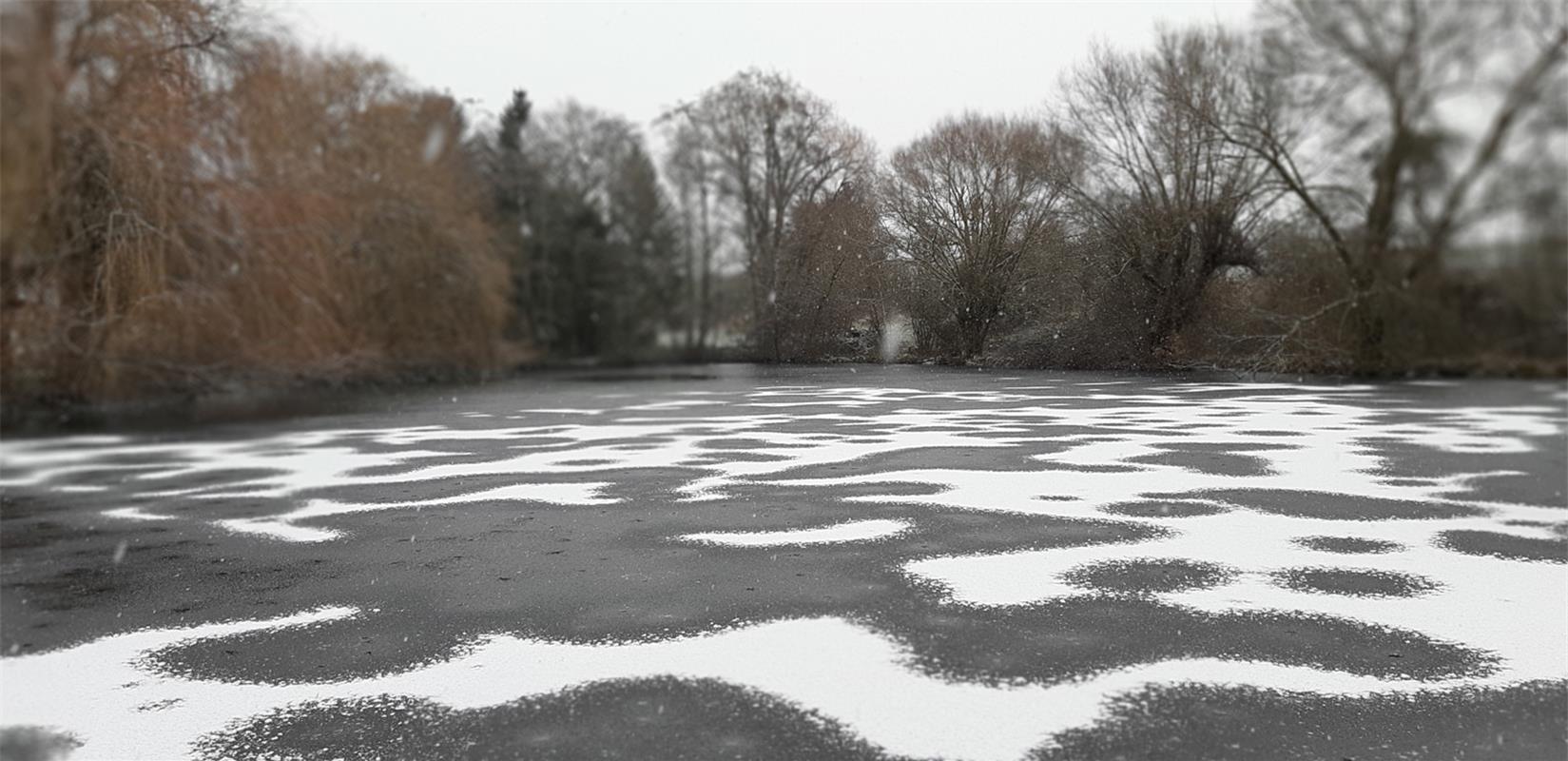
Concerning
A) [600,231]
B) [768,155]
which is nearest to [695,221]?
[768,155]

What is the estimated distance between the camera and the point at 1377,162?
10.3ft

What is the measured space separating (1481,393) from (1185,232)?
1.65 metres

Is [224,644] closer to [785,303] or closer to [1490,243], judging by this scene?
[785,303]

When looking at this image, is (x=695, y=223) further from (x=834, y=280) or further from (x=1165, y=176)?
(x=1165, y=176)

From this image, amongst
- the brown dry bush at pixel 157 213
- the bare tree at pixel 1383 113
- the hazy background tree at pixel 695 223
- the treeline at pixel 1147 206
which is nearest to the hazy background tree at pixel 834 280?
the treeline at pixel 1147 206

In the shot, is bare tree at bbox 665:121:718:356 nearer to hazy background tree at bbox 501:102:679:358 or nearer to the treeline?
the treeline

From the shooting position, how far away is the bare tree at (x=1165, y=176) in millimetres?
3123

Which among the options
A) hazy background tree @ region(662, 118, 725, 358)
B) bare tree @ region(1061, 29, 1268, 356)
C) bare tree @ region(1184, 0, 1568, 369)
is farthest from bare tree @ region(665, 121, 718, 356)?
bare tree @ region(1184, 0, 1568, 369)

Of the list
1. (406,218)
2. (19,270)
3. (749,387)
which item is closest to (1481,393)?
(749,387)

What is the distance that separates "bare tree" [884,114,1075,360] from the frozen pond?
40cm

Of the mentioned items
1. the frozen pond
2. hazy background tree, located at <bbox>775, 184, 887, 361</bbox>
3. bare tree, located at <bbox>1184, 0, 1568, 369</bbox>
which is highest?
bare tree, located at <bbox>1184, 0, 1568, 369</bbox>

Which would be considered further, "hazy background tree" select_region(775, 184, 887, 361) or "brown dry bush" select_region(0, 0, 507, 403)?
"brown dry bush" select_region(0, 0, 507, 403)

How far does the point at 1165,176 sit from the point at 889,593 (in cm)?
271

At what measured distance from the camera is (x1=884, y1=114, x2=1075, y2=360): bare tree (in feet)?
10.4
